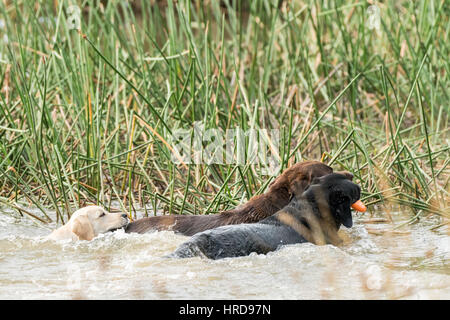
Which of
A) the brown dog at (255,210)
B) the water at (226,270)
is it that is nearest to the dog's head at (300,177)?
the brown dog at (255,210)

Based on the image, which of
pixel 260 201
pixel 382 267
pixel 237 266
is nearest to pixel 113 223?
pixel 260 201

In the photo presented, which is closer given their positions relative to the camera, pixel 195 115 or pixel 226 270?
pixel 226 270

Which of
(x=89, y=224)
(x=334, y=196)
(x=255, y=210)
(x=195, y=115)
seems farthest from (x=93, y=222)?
(x=195, y=115)

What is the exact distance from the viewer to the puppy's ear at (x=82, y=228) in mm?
4121

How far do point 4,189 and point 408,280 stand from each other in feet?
9.71

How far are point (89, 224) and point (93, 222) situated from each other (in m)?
0.04

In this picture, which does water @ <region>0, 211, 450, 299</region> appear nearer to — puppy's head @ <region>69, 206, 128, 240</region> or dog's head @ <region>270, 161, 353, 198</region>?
puppy's head @ <region>69, 206, 128, 240</region>

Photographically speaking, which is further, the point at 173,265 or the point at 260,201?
the point at 260,201

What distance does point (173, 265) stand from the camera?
134 inches

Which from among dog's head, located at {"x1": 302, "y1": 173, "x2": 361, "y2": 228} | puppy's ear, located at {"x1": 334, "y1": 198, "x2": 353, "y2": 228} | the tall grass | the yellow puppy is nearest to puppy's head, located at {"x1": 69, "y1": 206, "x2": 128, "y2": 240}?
the yellow puppy

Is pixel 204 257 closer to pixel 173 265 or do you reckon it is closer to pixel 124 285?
pixel 173 265

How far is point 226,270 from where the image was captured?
11.0 feet

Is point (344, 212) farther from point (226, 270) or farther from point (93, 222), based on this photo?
point (93, 222)

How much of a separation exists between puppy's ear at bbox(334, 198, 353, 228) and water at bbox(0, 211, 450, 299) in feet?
0.34
